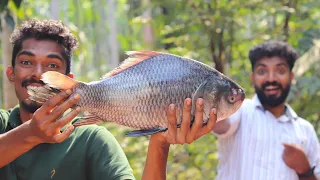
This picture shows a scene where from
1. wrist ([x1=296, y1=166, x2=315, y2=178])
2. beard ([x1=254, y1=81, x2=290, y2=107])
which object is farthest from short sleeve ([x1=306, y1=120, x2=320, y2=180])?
beard ([x1=254, y1=81, x2=290, y2=107])

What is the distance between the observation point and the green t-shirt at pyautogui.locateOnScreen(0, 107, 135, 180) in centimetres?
189

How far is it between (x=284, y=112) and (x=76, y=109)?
1970 mm

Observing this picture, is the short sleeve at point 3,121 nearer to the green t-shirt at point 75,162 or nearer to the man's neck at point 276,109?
the green t-shirt at point 75,162

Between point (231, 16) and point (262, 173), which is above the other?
point (231, 16)

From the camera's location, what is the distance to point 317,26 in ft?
16.4

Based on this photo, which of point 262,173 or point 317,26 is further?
point 317,26

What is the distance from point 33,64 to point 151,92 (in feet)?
1.81

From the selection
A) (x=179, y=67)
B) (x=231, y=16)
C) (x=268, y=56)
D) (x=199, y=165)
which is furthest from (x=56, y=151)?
(x=231, y=16)

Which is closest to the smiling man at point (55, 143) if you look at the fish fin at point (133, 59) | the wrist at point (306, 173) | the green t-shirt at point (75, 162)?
the green t-shirt at point (75, 162)

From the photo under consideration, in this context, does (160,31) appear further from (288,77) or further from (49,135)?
(49,135)

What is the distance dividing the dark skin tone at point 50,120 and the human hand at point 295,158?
1.34 metres

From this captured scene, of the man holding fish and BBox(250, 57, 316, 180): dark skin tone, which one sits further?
BBox(250, 57, 316, 180): dark skin tone

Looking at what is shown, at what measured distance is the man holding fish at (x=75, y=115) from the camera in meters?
1.54

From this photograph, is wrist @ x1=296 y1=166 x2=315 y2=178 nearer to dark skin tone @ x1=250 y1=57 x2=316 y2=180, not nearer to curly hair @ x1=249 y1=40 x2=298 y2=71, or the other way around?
dark skin tone @ x1=250 y1=57 x2=316 y2=180
